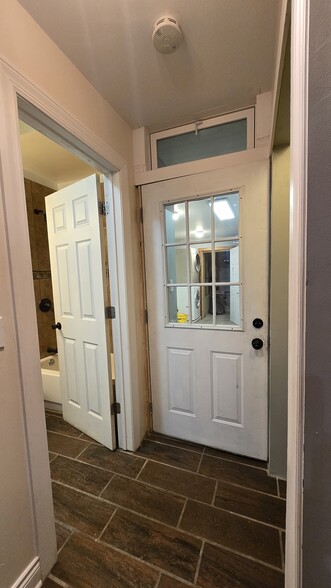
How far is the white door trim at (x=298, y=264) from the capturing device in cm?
47

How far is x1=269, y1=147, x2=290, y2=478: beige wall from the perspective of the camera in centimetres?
131

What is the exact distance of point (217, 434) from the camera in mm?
1665

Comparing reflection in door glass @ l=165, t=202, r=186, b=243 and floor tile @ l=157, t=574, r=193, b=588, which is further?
reflection in door glass @ l=165, t=202, r=186, b=243

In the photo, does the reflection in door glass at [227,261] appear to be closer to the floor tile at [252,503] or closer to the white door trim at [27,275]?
the white door trim at [27,275]

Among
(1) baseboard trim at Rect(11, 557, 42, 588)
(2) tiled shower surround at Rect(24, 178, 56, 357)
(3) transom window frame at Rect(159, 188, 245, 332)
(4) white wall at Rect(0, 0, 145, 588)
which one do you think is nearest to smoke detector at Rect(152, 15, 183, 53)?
(4) white wall at Rect(0, 0, 145, 588)

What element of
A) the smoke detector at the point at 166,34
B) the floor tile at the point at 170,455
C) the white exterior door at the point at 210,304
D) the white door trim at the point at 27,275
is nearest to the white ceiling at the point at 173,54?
the smoke detector at the point at 166,34

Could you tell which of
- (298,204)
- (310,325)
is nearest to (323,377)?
(310,325)

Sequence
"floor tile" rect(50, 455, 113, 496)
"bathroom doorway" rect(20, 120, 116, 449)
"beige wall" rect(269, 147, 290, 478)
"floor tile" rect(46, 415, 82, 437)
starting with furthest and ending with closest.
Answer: "floor tile" rect(46, 415, 82, 437), "bathroom doorway" rect(20, 120, 116, 449), "floor tile" rect(50, 455, 113, 496), "beige wall" rect(269, 147, 290, 478)

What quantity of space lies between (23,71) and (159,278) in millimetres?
1236

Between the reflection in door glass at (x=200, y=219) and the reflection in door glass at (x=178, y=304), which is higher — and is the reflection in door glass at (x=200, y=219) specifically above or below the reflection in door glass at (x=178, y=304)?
above

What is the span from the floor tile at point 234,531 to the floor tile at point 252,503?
4 cm

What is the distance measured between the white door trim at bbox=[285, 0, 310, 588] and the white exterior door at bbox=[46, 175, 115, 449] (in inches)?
50.5

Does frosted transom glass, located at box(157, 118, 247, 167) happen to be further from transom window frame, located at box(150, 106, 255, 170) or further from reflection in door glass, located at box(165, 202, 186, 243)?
reflection in door glass, located at box(165, 202, 186, 243)

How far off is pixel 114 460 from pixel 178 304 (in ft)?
3.91
